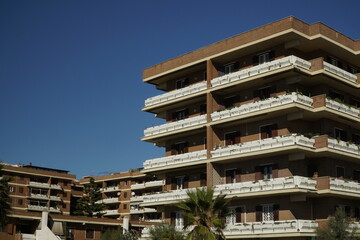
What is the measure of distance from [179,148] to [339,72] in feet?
58.9

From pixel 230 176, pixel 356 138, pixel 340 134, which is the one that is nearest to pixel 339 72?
pixel 340 134

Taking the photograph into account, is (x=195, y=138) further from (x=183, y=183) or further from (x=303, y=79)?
(x=303, y=79)

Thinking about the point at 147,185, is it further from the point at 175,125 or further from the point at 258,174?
the point at 258,174

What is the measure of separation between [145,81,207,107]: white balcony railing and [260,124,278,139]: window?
760 cm

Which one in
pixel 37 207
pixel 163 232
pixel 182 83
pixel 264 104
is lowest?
pixel 163 232

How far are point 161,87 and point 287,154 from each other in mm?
19699

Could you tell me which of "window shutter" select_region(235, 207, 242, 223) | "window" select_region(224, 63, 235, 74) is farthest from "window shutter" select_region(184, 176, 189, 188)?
"window" select_region(224, 63, 235, 74)

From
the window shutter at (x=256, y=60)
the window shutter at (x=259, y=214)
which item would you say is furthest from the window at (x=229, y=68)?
the window shutter at (x=259, y=214)

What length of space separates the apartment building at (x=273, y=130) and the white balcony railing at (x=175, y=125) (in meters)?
0.14

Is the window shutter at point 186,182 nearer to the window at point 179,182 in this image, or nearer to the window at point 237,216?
the window at point 179,182

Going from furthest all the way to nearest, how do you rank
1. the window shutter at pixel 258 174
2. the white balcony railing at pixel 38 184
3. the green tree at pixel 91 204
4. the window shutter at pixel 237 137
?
the white balcony railing at pixel 38 184 < the green tree at pixel 91 204 < the window shutter at pixel 237 137 < the window shutter at pixel 258 174

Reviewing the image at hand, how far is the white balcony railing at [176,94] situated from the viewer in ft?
176

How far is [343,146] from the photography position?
1833 inches

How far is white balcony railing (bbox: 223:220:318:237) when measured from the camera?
4288cm
